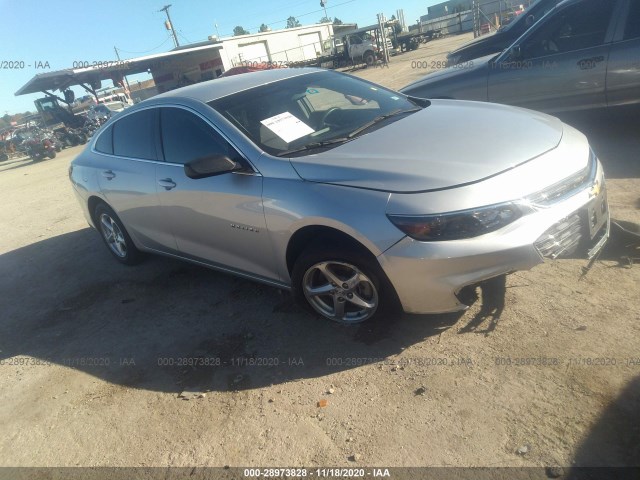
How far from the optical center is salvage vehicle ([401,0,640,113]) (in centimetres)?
505

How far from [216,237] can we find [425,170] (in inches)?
66.7

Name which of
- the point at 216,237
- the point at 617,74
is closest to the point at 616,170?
the point at 617,74

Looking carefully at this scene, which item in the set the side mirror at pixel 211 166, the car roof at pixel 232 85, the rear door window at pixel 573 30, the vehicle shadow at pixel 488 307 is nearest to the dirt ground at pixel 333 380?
the vehicle shadow at pixel 488 307

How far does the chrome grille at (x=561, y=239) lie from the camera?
2543mm

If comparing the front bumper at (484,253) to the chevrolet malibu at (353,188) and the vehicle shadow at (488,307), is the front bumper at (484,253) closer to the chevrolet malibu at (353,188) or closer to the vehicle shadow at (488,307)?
the chevrolet malibu at (353,188)

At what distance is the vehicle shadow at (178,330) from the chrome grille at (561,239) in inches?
30.9

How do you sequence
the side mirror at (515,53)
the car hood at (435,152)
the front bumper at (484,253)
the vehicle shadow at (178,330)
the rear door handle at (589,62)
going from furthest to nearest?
the side mirror at (515,53), the rear door handle at (589,62), the vehicle shadow at (178,330), the car hood at (435,152), the front bumper at (484,253)

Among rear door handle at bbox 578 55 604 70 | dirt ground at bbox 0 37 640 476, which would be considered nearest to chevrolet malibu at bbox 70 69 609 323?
dirt ground at bbox 0 37 640 476

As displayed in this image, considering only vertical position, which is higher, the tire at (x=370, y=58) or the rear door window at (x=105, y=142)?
the rear door window at (x=105, y=142)

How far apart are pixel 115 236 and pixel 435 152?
12.0 ft

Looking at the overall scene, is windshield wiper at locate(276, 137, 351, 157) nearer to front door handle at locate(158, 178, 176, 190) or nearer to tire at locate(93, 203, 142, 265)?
front door handle at locate(158, 178, 176, 190)

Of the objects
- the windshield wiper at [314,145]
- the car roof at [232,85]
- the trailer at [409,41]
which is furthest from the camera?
the trailer at [409,41]

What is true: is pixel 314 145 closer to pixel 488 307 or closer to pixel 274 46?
pixel 488 307

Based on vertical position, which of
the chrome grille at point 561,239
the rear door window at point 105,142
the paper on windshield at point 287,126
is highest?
the rear door window at point 105,142
